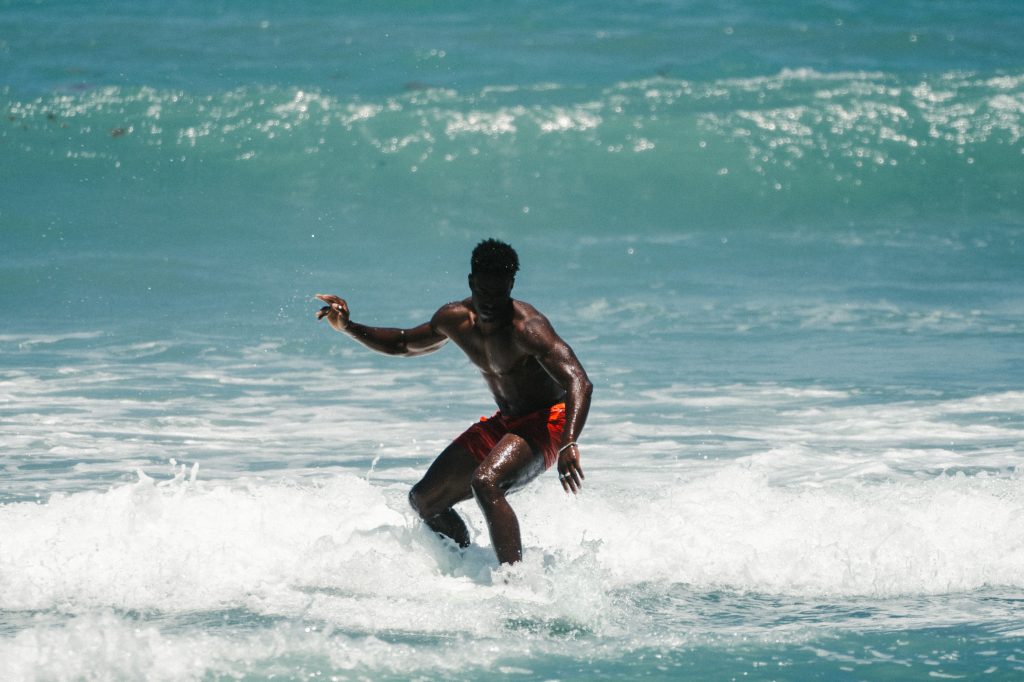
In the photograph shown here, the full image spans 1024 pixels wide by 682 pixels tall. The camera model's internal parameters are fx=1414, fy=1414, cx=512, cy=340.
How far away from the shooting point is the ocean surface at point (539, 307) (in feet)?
16.7

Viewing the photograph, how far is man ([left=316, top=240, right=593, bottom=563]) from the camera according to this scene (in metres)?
5.11

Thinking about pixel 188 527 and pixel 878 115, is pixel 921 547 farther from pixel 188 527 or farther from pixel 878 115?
pixel 878 115

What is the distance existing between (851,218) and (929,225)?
36.5 inches

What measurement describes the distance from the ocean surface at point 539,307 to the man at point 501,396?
0.68ft

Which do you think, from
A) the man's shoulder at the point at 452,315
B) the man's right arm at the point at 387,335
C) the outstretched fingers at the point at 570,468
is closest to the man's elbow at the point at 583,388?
the outstretched fingers at the point at 570,468

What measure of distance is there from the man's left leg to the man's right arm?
0.60m

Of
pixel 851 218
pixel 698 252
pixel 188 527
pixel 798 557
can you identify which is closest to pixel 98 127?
pixel 698 252

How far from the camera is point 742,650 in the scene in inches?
186

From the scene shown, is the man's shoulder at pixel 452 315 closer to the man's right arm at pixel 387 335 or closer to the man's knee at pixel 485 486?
the man's right arm at pixel 387 335

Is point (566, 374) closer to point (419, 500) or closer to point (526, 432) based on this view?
point (526, 432)

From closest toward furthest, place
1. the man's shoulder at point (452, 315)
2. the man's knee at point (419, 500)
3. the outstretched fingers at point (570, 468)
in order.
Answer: the outstretched fingers at point (570, 468) → the man's shoulder at point (452, 315) → the man's knee at point (419, 500)

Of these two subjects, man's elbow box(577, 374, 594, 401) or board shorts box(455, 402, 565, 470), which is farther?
board shorts box(455, 402, 565, 470)

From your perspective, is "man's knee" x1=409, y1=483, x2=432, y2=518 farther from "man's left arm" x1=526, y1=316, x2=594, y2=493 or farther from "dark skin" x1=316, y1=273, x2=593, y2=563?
"man's left arm" x1=526, y1=316, x2=594, y2=493

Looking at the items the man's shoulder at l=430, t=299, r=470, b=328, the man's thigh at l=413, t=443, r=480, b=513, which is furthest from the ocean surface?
the man's shoulder at l=430, t=299, r=470, b=328
